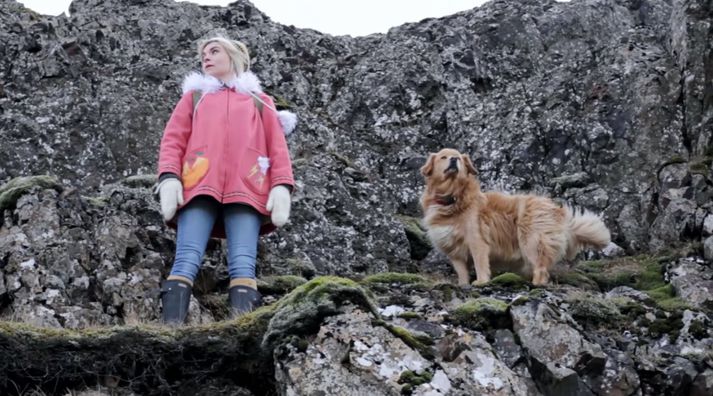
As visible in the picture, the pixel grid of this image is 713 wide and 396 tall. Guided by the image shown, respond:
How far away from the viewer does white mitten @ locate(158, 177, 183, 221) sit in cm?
894

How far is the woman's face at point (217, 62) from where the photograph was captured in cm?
988

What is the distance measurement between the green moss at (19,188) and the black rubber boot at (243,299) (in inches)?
120

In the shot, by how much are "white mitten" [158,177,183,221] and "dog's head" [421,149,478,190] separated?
142 inches

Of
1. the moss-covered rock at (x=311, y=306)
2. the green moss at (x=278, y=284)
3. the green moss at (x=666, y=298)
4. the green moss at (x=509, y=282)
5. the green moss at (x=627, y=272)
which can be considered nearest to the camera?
the moss-covered rock at (x=311, y=306)

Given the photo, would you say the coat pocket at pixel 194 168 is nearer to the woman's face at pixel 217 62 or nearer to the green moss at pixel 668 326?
the woman's face at pixel 217 62

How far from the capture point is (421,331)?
23.7ft

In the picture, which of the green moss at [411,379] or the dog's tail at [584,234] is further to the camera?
the dog's tail at [584,234]

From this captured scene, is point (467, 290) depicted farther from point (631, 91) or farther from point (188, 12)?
point (188, 12)

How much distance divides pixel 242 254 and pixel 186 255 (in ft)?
1.72

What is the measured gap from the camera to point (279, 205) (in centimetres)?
917

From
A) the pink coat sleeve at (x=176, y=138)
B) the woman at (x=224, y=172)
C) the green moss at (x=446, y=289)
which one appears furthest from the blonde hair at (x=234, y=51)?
the green moss at (x=446, y=289)

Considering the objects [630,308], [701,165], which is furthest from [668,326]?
[701,165]

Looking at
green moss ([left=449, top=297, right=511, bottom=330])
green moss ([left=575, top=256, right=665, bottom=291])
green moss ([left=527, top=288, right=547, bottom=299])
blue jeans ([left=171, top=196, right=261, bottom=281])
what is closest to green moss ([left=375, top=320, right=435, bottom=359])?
green moss ([left=449, top=297, right=511, bottom=330])

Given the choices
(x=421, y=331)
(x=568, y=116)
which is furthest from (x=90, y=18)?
(x=421, y=331)
